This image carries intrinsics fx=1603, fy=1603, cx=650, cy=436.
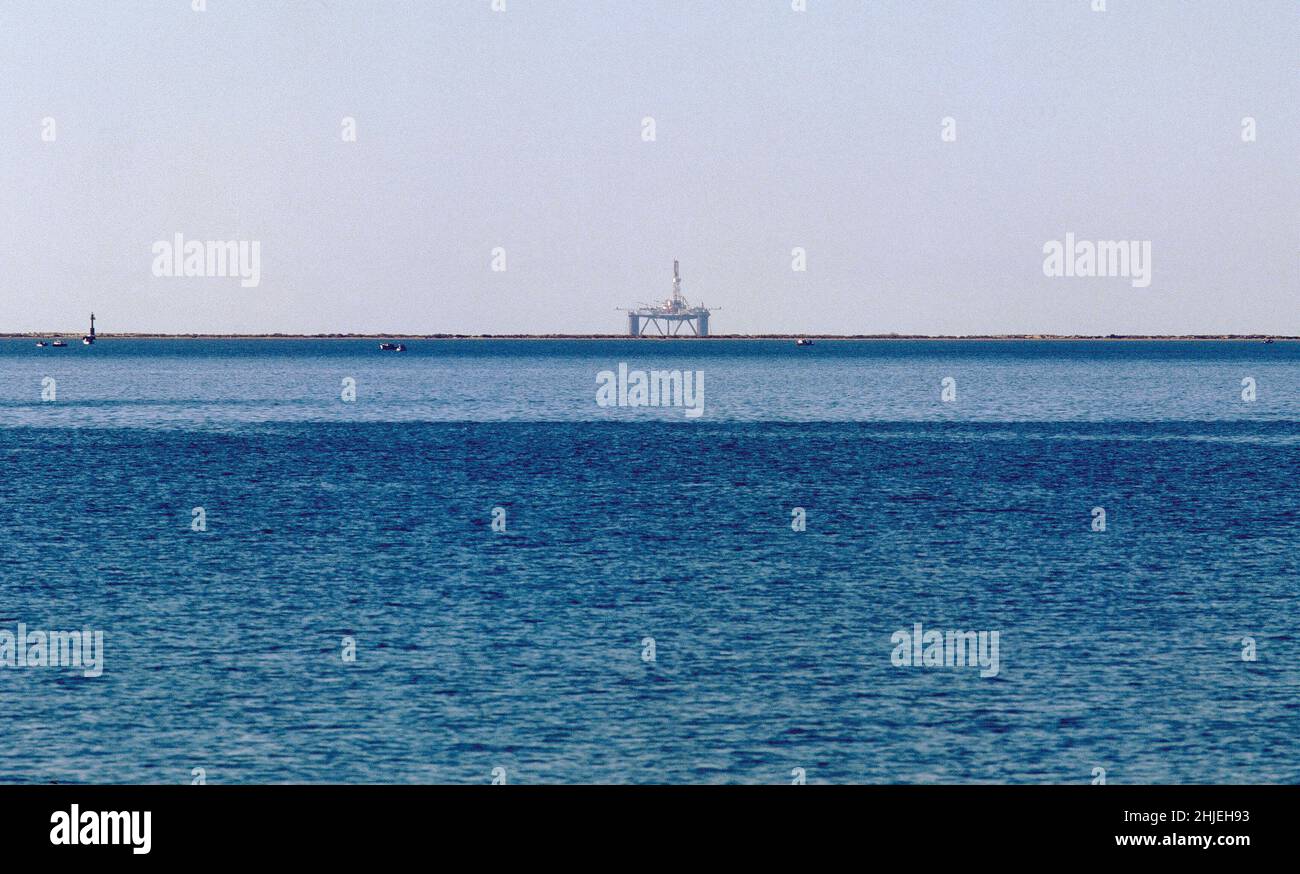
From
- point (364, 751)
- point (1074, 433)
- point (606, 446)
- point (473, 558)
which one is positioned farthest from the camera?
point (1074, 433)
